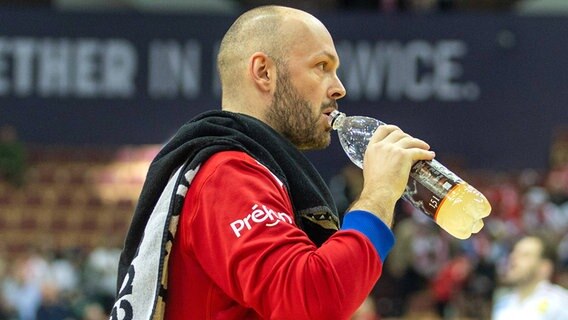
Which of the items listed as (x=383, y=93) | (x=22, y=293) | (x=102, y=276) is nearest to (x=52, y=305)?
(x=102, y=276)

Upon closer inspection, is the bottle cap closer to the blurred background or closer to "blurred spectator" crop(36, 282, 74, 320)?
the blurred background

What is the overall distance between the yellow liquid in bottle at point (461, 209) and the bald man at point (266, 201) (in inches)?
3.9

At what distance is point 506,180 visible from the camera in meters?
13.1

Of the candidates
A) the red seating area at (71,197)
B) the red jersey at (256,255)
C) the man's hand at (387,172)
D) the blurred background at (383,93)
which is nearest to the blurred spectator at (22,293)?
the blurred background at (383,93)

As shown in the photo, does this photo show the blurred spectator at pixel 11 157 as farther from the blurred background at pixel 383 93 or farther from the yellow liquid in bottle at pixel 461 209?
the yellow liquid in bottle at pixel 461 209

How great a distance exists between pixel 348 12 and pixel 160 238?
921cm

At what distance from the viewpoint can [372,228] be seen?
220 cm

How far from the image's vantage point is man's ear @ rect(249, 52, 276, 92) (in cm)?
245

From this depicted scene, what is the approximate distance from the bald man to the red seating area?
12.1 metres

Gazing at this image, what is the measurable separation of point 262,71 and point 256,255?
19.4 inches

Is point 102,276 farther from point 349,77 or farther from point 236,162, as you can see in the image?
point 236,162

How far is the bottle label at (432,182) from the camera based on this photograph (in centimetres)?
230

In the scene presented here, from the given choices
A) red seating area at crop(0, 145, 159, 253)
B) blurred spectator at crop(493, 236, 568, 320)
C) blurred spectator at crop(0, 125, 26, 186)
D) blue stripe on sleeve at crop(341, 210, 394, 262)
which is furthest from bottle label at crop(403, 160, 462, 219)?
red seating area at crop(0, 145, 159, 253)

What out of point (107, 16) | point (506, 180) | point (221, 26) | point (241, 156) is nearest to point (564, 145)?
point (506, 180)
